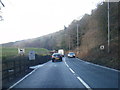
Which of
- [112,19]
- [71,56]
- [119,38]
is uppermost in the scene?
[112,19]

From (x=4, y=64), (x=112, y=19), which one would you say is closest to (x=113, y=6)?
Result: (x=112, y=19)

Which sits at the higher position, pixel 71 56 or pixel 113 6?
pixel 113 6

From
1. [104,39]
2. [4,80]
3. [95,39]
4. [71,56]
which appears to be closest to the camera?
[4,80]

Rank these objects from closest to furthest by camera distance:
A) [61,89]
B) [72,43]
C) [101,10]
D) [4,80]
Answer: [61,89] < [4,80] < [101,10] < [72,43]

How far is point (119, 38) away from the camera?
36062 mm

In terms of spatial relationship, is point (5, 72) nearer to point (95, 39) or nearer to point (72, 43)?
point (95, 39)

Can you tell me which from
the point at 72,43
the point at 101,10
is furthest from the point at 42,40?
the point at 101,10

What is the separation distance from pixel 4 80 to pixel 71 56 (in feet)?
169

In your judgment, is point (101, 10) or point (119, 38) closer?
point (119, 38)

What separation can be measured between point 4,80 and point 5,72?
646 millimetres

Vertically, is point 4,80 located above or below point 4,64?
below

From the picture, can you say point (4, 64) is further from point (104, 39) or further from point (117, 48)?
point (104, 39)

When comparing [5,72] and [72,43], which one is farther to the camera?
[72,43]

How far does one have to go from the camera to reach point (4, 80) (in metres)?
13.1
